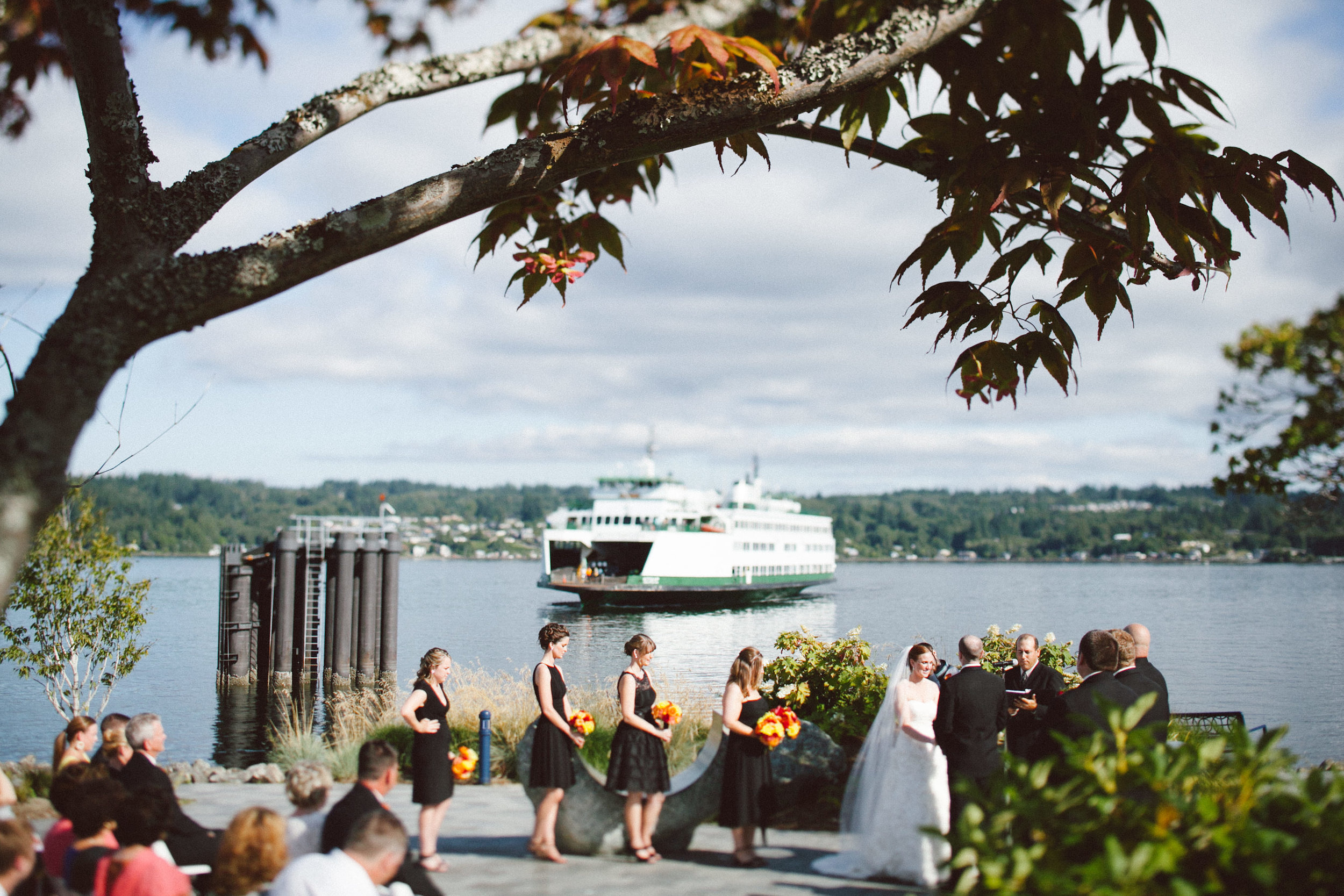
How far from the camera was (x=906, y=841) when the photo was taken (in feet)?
19.7

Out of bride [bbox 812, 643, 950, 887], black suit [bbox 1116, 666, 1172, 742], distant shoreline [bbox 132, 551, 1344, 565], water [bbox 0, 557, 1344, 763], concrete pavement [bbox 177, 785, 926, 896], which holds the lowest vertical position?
distant shoreline [bbox 132, 551, 1344, 565]

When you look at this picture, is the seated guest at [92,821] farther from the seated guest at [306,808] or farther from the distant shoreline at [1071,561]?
the distant shoreline at [1071,561]

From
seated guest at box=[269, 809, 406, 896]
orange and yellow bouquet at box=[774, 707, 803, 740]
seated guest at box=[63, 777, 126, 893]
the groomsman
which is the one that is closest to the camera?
seated guest at box=[269, 809, 406, 896]

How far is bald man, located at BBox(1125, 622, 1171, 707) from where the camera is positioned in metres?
6.47

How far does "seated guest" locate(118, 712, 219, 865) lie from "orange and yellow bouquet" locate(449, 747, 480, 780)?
1.41 metres

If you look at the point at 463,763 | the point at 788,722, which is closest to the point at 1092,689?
the point at 788,722

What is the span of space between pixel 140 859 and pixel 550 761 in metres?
2.77

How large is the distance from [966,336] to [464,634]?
4184 centimetres

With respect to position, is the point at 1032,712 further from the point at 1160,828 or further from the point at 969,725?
the point at 1160,828

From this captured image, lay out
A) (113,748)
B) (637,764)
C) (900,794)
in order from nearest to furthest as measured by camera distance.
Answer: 1. (113,748)
2. (900,794)
3. (637,764)

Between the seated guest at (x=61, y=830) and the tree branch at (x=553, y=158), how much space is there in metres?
2.46

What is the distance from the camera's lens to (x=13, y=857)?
388 centimetres

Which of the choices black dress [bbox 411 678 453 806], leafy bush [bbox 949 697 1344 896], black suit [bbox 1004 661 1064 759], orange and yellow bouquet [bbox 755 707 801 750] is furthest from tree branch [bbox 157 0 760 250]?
black suit [bbox 1004 661 1064 759]

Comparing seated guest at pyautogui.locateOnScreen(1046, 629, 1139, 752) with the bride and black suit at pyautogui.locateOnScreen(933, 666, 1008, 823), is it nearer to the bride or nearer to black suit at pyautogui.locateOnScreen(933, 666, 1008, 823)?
black suit at pyautogui.locateOnScreen(933, 666, 1008, 823)
